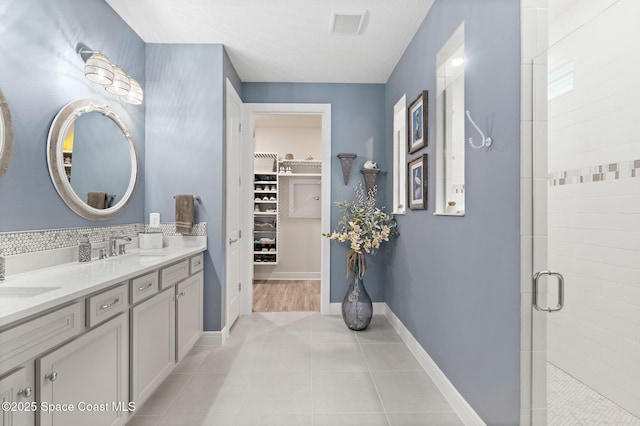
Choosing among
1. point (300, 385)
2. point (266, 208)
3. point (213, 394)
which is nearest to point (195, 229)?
point (213, 394)

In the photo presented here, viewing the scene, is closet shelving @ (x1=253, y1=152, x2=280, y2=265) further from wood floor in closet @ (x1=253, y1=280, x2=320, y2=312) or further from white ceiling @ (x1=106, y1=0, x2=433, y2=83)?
white ceiling @ (x1=106, y1=0, x2=433, y2=83)

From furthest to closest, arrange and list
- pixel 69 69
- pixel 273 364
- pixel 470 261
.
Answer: pixel 273 364
pixel 69 69
pixel 470 261

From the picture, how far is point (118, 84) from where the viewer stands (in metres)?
2.33

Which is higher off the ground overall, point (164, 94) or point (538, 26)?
point (164, 94)

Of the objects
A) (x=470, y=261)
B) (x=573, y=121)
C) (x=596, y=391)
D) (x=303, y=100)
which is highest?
(x=303, y=100)

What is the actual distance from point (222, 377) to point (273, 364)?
40 cm

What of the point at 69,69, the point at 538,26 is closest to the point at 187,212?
the point at 69,69

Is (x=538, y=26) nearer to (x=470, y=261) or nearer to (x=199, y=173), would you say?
(x=470, y=261)

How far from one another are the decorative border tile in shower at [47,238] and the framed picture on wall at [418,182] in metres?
2.43

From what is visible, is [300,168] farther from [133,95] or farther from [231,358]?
[231,358]

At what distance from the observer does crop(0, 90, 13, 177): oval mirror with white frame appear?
162 cm

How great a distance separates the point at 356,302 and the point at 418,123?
Answer: 1.84 metres

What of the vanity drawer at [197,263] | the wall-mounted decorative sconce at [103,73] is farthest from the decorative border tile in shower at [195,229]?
the wall-mounted decorative sconce at [103,73]

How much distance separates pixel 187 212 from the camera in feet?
9.50
